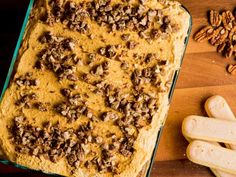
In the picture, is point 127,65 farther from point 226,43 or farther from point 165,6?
point 226,43

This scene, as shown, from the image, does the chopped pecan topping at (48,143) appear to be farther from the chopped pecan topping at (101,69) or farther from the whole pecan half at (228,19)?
the whole pecan half at (228,19)

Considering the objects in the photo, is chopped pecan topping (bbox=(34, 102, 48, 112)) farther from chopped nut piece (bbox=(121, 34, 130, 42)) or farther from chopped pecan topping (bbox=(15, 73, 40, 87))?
chopped nut piece (bbox=(121, 34, 130, 42))

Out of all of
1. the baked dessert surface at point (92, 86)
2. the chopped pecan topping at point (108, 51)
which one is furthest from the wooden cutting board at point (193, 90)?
the chopped pecan topping at point (108, 51)

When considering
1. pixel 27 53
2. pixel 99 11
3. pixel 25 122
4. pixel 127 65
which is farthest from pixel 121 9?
pixel 25 122

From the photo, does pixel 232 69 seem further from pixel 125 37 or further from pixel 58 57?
pixel 58 57

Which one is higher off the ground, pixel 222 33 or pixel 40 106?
pixel 222 33

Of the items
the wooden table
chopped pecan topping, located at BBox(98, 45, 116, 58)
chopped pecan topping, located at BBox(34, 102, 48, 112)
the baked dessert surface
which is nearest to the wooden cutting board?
the wooden table

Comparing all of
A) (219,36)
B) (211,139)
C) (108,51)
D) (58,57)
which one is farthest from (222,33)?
(58,57)
